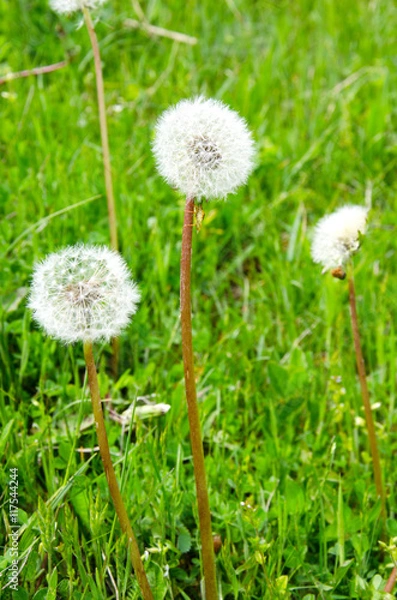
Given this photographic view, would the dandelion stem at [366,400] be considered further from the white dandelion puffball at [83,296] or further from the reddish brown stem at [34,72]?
the reddish brown stem at [34,72]

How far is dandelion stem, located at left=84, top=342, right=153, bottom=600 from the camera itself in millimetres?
1510

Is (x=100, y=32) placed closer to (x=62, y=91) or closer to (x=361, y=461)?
(x=62, y=91)

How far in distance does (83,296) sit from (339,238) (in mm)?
816

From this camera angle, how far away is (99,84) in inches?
100.0

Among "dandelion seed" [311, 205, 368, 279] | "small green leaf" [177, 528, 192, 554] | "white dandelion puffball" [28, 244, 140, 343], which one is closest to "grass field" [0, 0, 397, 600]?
"small green leaf" [177, 528, 192, 554]

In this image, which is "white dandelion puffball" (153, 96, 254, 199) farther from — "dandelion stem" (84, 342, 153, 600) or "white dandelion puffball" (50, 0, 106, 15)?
"white dandelion puffball" (50, 0, 106, 15)

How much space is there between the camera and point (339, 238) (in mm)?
2059

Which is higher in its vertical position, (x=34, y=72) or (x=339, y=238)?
(x=34, y=72)

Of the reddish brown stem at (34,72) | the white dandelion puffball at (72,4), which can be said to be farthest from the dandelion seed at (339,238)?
the reddish brown stem at (34,72)

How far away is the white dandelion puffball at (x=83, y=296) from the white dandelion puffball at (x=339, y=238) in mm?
661

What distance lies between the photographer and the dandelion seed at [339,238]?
6.73 ft

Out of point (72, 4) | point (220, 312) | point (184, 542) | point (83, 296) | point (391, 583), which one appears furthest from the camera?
point (220, 312)

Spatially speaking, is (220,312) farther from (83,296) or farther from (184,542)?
(83,296)

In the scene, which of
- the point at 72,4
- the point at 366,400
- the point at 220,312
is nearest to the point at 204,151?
the point at 366,400
